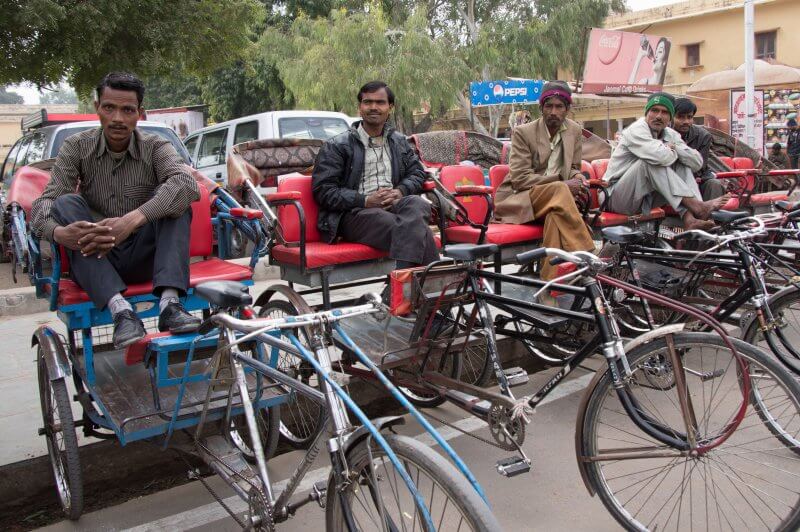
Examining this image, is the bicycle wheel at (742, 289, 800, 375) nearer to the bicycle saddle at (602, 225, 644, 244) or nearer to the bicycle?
the bicycle saddle at (602, 225, 644, 244)

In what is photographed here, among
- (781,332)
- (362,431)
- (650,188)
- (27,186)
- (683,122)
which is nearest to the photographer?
(362,431)

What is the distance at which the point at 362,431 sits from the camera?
209 centimetres

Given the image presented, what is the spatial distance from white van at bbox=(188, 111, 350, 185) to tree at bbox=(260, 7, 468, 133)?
30.3 feet

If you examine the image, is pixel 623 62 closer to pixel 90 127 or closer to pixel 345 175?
pixel 90 127

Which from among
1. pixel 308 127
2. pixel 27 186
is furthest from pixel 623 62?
pixel 27 186

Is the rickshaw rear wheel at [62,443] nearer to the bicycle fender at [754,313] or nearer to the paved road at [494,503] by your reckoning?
the paved road at [494,503]

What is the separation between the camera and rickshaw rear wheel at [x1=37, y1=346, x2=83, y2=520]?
113 inches

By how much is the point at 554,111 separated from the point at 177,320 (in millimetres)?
3262

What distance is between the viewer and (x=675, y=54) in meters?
30.2

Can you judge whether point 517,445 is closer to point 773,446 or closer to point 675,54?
point 773,446

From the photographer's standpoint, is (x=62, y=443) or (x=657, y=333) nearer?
(x=657, y=333)

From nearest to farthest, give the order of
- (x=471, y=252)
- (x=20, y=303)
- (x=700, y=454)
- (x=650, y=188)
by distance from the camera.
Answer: (x=700, y=454)
(x=471, y=252)
(x=650, y=188)
(x=20, y=303)

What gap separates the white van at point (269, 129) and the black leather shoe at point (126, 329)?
645 cm

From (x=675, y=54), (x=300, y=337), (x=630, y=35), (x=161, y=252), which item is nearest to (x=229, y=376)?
(x=300, y=337)
